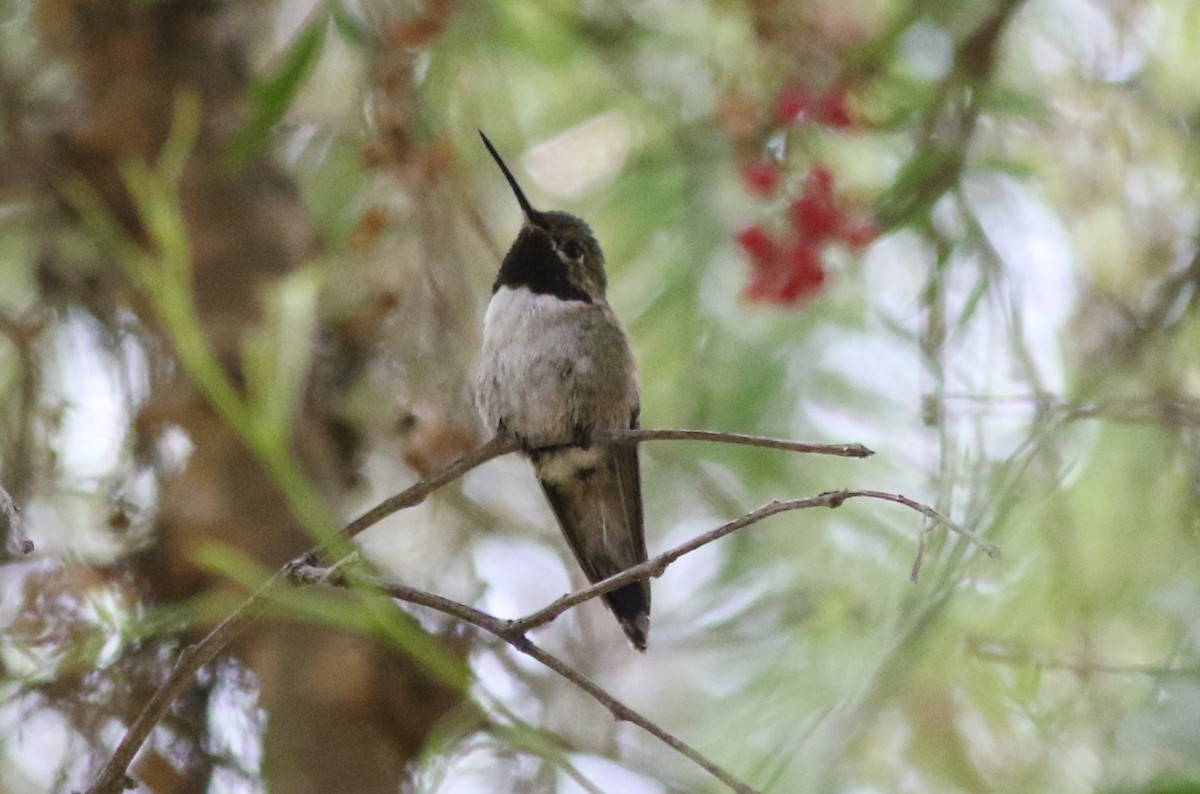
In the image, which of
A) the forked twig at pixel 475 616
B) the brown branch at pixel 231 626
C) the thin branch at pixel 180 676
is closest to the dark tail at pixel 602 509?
the brown branch at pixel 231 626

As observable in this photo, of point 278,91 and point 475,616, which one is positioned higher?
point 278,91

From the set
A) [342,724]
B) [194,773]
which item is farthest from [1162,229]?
[194,773]

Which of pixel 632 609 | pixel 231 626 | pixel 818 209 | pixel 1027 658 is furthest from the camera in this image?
pixel 818 209

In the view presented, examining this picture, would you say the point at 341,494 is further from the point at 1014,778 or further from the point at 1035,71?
the point at 1035,71

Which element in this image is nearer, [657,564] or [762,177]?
[657,564]

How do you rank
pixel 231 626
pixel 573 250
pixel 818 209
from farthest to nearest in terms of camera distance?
pixel 573 250, pixel 818 209, pixel 231 626

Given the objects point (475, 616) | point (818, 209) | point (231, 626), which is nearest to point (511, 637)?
point (475, 616)

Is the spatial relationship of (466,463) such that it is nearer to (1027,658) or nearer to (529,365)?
(529,365)

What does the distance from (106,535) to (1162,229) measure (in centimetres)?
235

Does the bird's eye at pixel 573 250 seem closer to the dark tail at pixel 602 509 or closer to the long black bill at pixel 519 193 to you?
the long black bill at pixel 519 193

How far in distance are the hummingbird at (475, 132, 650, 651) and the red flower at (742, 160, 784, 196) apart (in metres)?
0.44

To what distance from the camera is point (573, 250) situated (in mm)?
3086

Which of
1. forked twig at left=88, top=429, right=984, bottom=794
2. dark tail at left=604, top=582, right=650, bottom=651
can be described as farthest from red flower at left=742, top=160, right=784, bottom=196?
forked twig at left=88, top=429, right=984, bottom=794

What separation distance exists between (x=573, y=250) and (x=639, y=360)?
42cm
